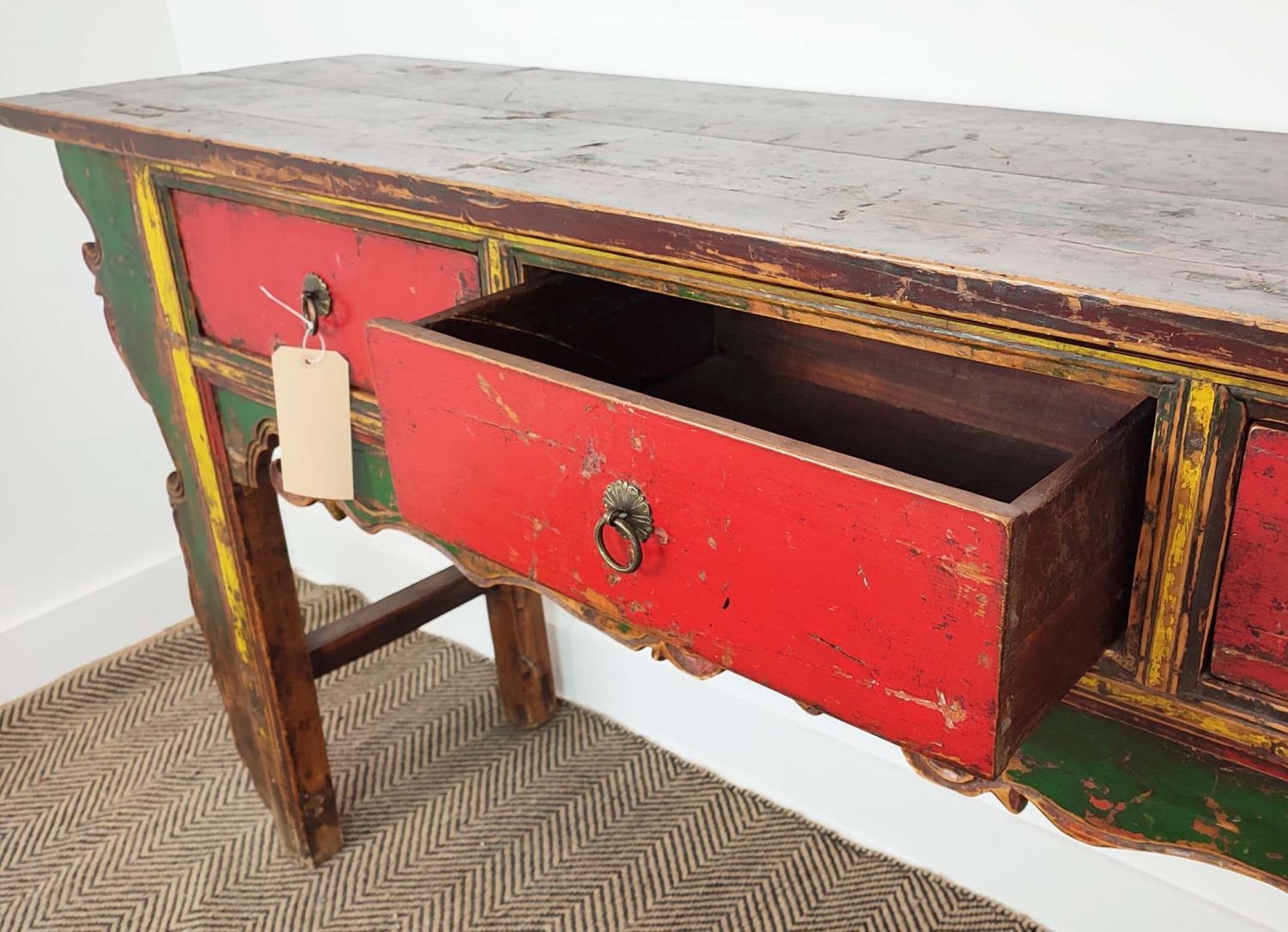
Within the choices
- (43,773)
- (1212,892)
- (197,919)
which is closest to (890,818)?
(1212,892)

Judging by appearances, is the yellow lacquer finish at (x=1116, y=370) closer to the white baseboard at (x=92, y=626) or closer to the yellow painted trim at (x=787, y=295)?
the yellow painted trim at (x=787, y=295)

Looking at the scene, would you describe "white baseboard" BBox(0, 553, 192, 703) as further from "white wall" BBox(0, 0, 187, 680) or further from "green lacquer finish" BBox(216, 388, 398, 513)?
"green lacquer finish" BBox(216, 388, 398, 513)

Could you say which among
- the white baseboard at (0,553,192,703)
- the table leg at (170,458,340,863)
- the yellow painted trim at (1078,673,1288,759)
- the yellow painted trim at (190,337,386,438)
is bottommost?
the white baseboard at (0,553,192,703)

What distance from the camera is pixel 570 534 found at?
28.2 inches

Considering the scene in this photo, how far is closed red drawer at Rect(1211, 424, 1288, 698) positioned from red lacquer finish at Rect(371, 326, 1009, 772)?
0.47 feet

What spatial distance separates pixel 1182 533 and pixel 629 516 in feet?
0.93

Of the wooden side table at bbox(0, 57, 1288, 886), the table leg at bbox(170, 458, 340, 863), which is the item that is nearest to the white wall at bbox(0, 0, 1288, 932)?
the wooden side table at bbox(0, 57, 1288, 886)

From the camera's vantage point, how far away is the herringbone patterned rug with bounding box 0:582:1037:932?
4.68ft

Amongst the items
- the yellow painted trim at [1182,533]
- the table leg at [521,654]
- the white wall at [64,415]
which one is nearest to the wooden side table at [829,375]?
the yellow painted trim at [1182,533]

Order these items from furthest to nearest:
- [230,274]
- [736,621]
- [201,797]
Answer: [201,797]
[230,274]
[736,621]

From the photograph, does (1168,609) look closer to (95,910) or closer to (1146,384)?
(1146,384)

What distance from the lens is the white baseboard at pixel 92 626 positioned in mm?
1895

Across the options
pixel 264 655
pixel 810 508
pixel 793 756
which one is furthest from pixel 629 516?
pixel 793 756

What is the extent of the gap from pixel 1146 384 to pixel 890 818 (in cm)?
101
